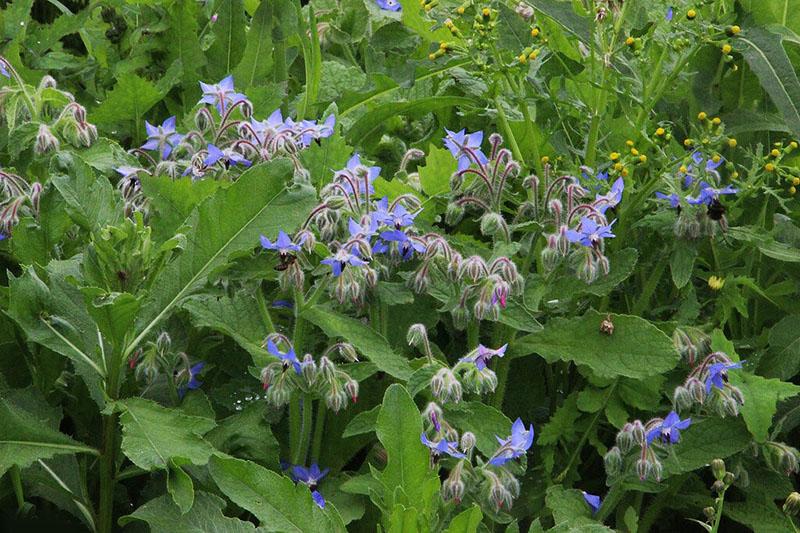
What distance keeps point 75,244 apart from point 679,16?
131 centimetres

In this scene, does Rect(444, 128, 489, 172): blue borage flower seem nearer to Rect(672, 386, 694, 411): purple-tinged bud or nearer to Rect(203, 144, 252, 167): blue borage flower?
Rect(203, 144, 252, 167): blue borage flower

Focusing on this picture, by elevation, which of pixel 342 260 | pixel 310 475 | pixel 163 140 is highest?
pixel 342 260

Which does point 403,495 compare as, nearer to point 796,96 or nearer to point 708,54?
point 796,96

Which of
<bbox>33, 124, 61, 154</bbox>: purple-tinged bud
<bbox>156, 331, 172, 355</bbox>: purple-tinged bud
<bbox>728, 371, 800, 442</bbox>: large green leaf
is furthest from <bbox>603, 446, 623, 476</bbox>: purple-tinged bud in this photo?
<bbox>33, 124, 61, 154</bbox>: purple-tinged bud

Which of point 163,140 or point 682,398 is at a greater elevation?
point 163,140

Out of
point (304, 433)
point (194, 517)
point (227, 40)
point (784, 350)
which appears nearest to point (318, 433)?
point (304, 433)

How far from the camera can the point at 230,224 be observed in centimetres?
204

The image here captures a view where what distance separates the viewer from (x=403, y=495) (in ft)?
6.08

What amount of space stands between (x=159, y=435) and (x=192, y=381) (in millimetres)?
344

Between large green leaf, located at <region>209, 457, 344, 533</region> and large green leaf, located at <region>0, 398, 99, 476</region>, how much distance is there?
29cm

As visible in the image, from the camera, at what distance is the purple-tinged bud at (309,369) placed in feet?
6.51

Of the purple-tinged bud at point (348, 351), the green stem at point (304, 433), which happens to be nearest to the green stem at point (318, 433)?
the green stem at point (304, 433)

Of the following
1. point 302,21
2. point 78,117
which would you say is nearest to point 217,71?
point 302,21

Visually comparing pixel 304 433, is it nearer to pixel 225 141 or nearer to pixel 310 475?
pixel 310 475
